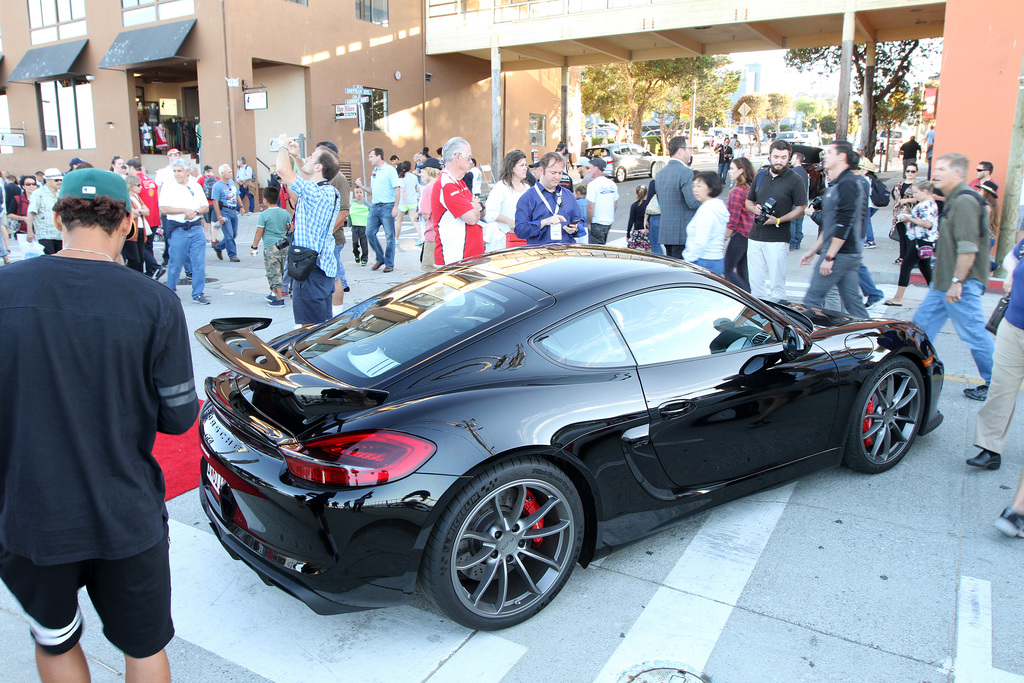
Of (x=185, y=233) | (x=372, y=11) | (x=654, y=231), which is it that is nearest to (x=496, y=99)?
(x=372, y=11)

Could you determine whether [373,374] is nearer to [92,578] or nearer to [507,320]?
[507,320]

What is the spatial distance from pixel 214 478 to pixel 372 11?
2564cm

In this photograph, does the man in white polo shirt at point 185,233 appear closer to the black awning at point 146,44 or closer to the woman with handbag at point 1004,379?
the woman with handbag at point 1004,379

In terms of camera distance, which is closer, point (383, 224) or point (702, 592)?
point (702, 592)

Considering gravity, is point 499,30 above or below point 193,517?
above

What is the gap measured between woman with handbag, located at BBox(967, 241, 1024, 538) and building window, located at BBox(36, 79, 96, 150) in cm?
2801

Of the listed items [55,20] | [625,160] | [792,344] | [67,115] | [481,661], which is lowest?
[481,661]

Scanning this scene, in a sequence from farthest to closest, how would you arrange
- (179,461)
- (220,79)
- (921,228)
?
(220,79), (921,228), (179,461)

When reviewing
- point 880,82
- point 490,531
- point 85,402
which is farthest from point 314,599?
point 880,82

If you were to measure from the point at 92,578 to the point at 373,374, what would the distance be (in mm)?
1260

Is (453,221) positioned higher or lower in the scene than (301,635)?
higher

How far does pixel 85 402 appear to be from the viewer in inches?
75.3

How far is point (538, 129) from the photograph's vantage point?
35750 mm

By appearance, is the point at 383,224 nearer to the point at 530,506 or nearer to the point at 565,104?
the point at 530,506
